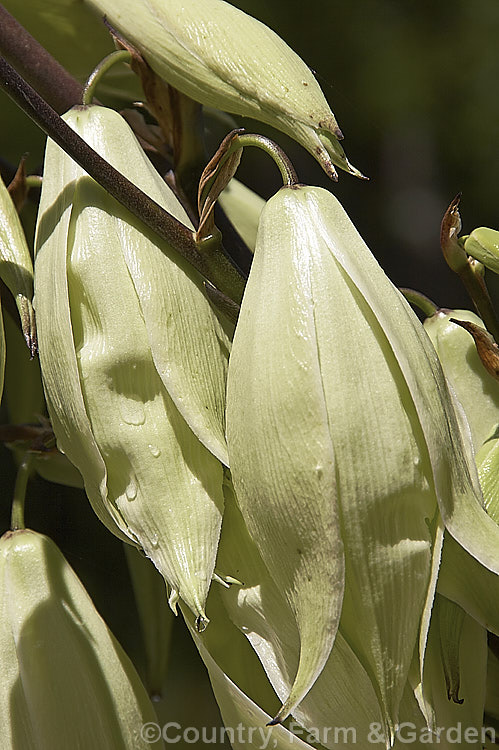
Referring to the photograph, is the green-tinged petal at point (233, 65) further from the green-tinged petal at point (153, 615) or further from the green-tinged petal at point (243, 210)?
the green-tinged petal at point (153, 615)

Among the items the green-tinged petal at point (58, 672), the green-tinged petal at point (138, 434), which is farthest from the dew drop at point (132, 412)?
the green-tinged petal at point (58, 672)

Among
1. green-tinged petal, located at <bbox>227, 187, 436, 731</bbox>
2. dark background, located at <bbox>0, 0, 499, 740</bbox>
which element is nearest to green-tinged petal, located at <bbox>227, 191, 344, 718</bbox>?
green-tinged petal, located at <bbox>227, 187, 436, 731</bbox>

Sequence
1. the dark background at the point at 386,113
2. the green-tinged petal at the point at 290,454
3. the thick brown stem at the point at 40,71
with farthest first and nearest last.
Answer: the dark background at the point at 386,113 < the thick brown stem at the point at 40,71 < the green-tinged petal at the point at 290,454

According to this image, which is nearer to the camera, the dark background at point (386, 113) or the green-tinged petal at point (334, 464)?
the green-tinged petal at point (334, 464)

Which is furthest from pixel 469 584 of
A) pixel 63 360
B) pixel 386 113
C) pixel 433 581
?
pixel 386 113

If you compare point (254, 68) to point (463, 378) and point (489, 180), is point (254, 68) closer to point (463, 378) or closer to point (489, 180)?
point (463, 378)

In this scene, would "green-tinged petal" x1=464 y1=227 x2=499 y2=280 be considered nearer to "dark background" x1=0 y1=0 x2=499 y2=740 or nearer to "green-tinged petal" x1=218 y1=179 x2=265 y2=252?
"green-tinged petal" x1=218 y1=179 x2=265 y2=252
